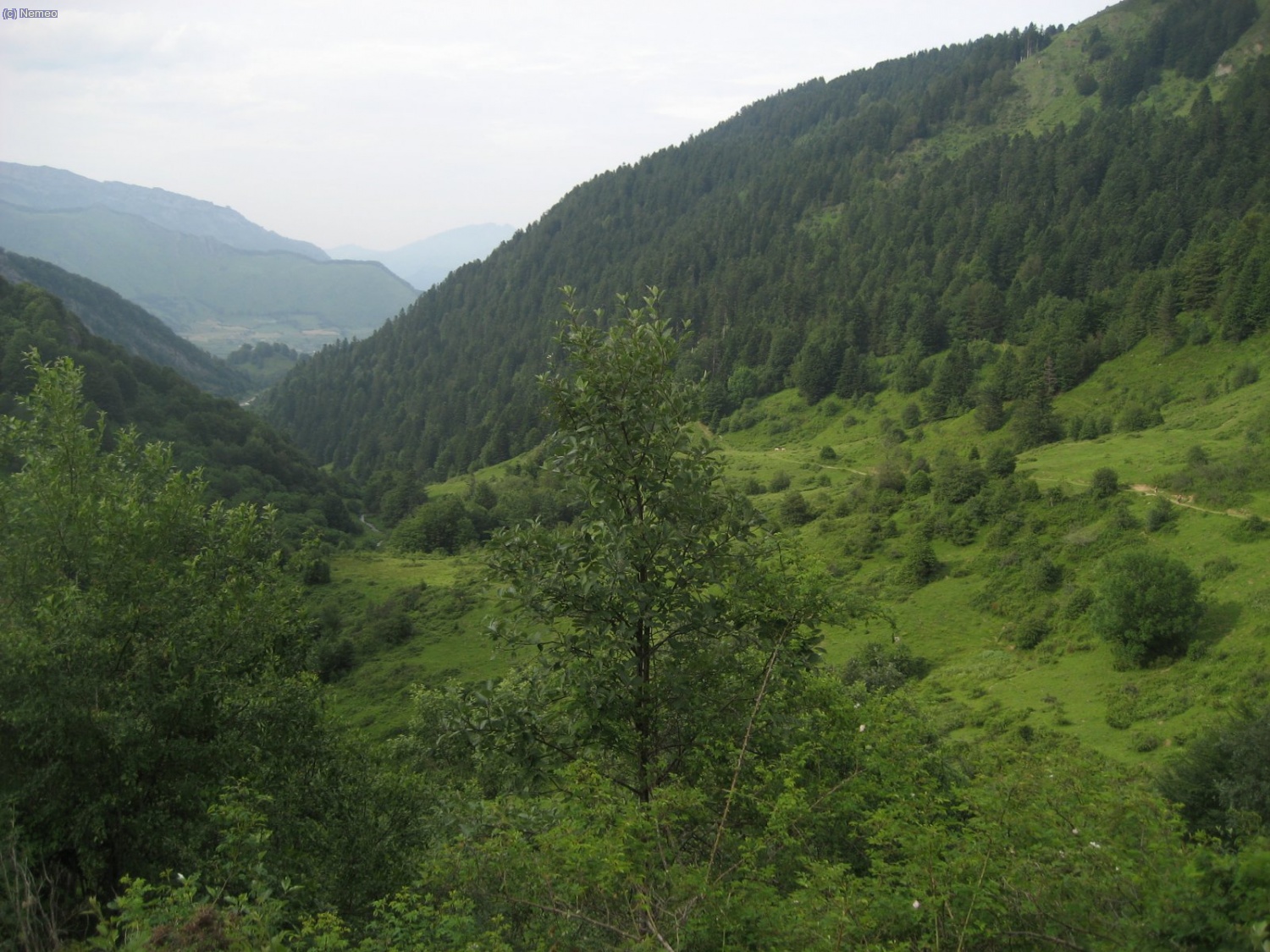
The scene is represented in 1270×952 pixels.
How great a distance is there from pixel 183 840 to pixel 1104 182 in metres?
160

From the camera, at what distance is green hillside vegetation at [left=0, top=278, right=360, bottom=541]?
340ft

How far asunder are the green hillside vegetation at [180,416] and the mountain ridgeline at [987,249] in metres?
25.1

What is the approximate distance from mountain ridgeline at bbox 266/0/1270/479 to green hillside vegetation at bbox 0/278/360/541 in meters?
25.1

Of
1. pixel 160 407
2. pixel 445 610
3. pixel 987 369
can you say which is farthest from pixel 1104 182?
pixel 160 407

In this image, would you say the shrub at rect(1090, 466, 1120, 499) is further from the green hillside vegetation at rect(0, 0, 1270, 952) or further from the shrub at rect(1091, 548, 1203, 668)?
the shrub at rect(1091, 548, 1203, 668)

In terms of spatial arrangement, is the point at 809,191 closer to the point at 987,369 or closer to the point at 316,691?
the point at 987,369

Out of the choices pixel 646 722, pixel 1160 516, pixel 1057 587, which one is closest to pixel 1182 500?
pixel 1160 516

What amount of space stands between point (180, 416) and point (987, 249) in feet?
459

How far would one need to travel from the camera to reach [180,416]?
120562 millimetres

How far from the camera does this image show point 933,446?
85.6m

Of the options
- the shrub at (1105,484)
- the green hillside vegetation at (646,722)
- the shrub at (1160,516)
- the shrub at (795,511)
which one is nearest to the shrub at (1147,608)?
the green hillside vegetation at (646,722)

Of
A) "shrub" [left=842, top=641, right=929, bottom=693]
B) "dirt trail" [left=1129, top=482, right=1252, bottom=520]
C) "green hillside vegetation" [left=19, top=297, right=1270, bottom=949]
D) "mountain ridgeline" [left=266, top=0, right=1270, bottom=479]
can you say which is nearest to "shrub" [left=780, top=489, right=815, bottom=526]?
"mountain ridgeline" [left=266, top=0, right=1270, bottom=479]

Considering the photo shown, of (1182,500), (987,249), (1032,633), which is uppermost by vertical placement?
(987,249)

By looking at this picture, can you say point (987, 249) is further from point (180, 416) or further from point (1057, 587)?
point (180, 416)
